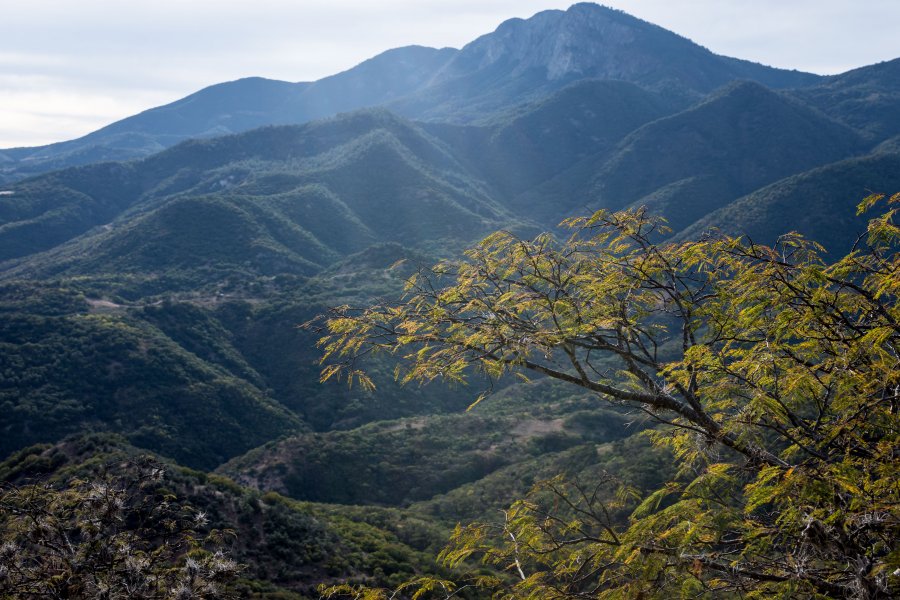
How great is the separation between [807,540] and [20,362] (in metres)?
52.1

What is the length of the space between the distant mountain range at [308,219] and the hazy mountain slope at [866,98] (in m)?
0.73

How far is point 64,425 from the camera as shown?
38.1m

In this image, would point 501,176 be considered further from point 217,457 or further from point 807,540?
point 807,540

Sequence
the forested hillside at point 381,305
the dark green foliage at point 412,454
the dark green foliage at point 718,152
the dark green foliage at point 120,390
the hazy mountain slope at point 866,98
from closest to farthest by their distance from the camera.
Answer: the forested hillside at point 381,305 < the dark green foliage at point 412,454 < the dark green foliage at point 120,390 < the dark green foliage at point 718,152 < the hazy mountain slope at point 866,98

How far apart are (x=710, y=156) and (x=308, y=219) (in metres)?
85.2

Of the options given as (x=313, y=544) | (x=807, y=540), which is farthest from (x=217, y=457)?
(x=807, y=540)

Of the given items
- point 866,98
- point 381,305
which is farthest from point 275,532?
point 866,98

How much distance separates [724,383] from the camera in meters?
4.08

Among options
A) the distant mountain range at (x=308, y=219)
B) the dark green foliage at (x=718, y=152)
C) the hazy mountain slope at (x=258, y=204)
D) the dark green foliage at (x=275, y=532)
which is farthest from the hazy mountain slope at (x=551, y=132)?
the dark green foliage at (x=275, y=532)

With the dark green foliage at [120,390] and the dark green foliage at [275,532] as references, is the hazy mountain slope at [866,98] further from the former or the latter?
the dark green foliage at [275,532]

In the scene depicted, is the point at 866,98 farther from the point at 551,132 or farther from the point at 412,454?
the point at 412,454

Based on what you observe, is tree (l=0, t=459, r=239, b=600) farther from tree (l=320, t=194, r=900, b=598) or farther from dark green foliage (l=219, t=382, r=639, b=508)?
dark green foliage (l=219, t=382, r=639, b=508)

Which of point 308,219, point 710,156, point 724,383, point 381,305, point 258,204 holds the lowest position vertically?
point 724,383

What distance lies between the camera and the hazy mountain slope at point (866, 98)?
11749 centimetres
